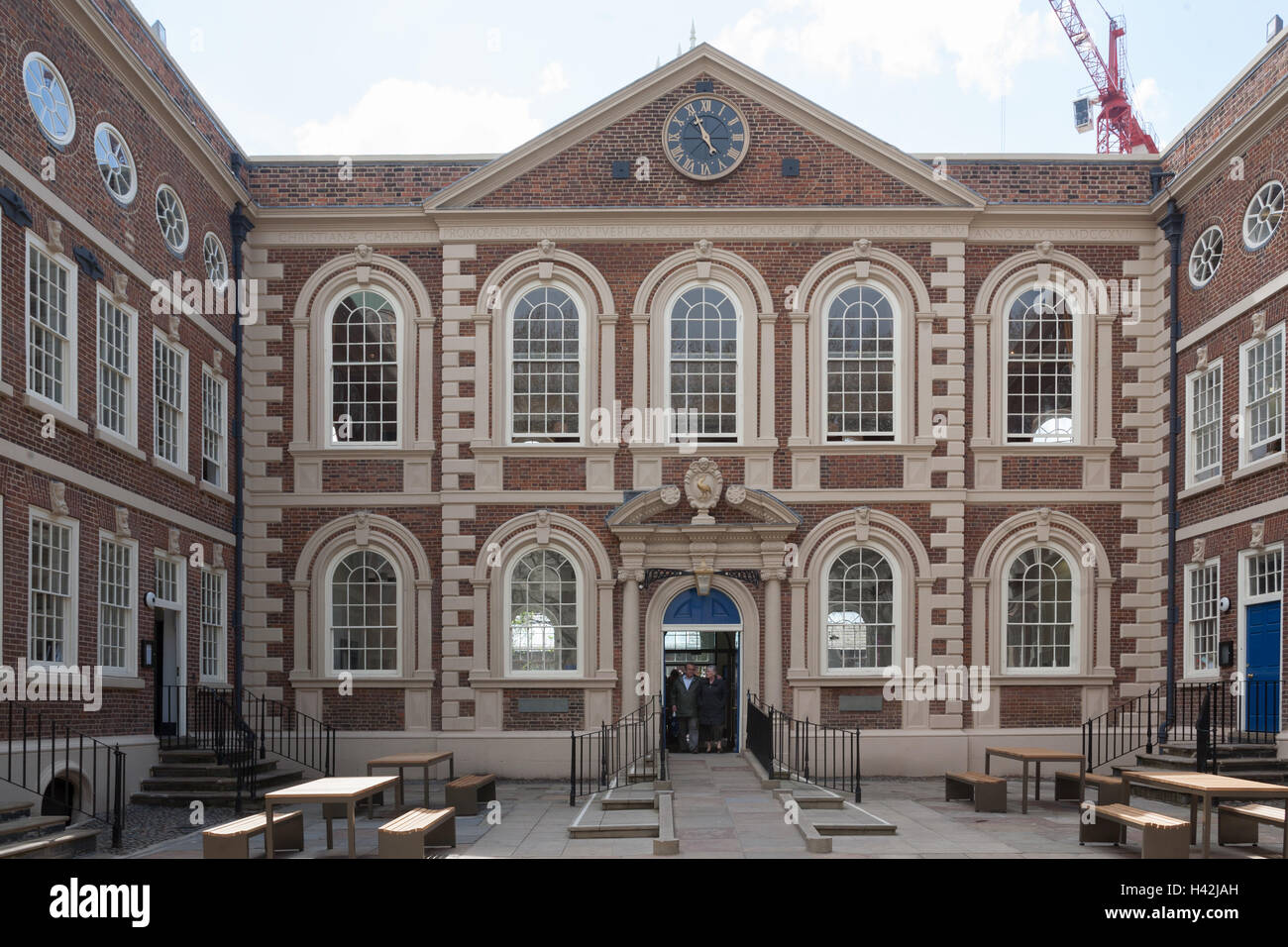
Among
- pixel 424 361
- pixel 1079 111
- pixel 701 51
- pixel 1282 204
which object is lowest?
pixel 424 361

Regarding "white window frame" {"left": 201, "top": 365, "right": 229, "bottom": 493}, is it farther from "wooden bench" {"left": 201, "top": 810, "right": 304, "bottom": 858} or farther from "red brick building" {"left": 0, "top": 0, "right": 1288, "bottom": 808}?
"wooden bench" {"left": 201, "top": 810, "right": 304, "bottom": 858}

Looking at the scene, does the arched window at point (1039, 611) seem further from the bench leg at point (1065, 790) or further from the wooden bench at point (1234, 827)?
the wooden bench at point (1234, 827)

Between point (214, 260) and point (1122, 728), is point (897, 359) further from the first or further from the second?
point (214, 260)

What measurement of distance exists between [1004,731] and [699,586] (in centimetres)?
555

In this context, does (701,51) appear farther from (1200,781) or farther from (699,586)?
(1200,781)

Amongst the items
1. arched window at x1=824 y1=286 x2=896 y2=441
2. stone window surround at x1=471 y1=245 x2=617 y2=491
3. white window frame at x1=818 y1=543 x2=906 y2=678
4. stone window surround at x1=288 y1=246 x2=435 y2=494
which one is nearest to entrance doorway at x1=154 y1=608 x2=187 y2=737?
stone window surround at x1=288 y1=246 x2=435 y2=494

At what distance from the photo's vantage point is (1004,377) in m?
22.7

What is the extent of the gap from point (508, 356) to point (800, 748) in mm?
8074

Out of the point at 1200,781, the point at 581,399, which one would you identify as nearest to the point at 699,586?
the point at 581,399

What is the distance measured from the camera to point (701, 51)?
73.6 feet

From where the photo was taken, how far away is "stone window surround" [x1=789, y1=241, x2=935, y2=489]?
2230 centimetres

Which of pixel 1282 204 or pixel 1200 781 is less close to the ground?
pixel 1282 204

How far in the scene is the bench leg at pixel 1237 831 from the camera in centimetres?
1335

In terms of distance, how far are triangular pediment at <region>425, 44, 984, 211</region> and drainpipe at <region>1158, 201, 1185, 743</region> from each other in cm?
352
